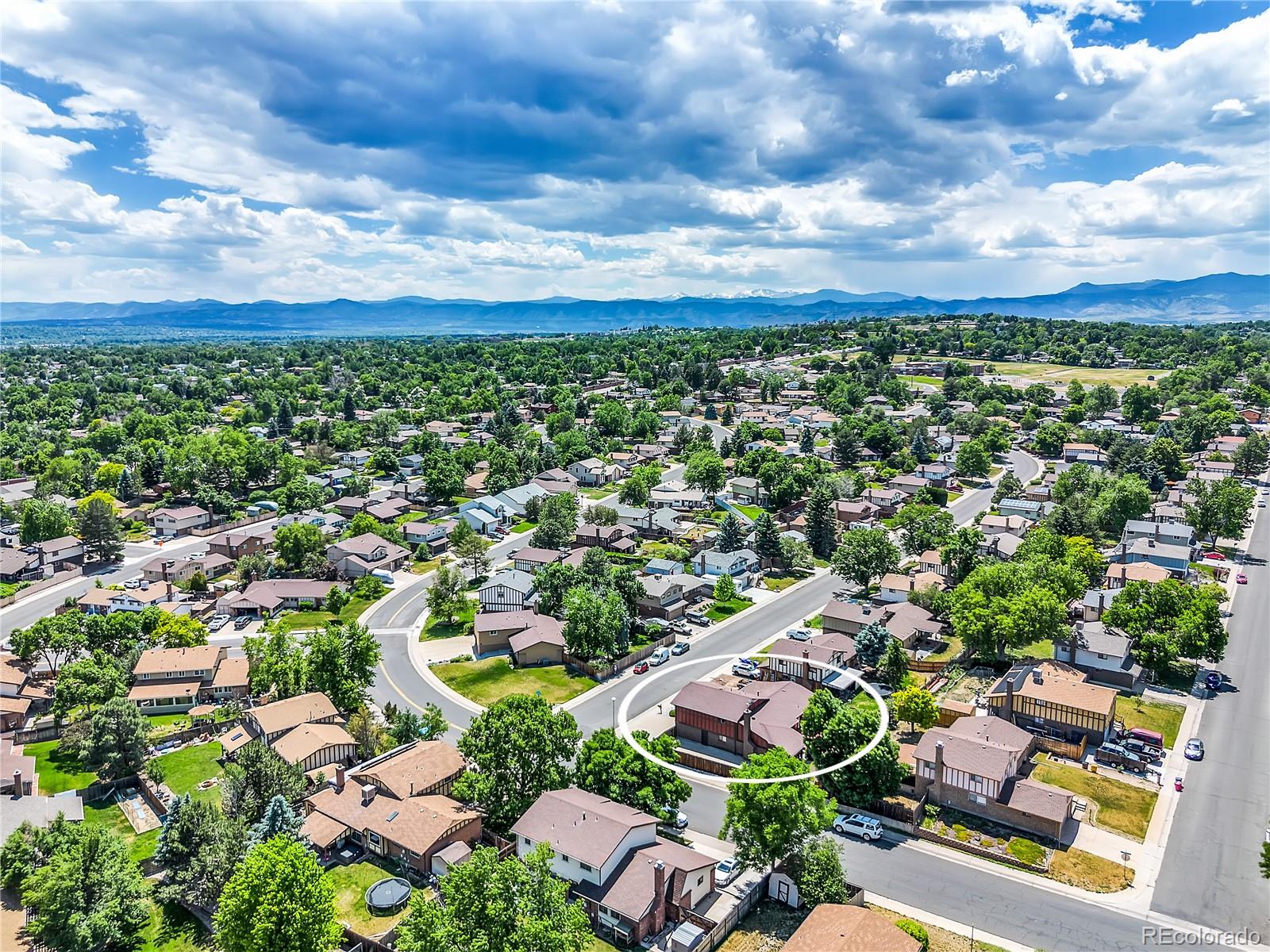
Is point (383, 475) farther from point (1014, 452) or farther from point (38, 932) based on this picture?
point (1014, 452)

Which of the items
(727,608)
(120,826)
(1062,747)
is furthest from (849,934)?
(727,608)

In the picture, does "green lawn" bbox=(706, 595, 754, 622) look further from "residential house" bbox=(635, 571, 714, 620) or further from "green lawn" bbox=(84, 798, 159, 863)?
"green lawn" bbox=(84, 798, 159, 863)

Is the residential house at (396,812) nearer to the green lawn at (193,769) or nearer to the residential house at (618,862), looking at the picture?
the residential house at (618,862)

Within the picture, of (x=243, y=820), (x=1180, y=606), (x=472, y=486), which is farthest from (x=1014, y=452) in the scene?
(x=243, y=820)

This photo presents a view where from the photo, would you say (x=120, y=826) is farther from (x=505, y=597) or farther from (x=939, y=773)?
(x=939, y=773)

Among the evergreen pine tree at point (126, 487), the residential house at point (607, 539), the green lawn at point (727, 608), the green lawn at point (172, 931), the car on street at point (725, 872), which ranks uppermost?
the evergreen pine tree at point (126, 487)

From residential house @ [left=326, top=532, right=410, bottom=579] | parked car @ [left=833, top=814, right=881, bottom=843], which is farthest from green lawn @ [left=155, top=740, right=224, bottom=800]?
parked car @ [left=833, top=814, right=881, bottom=843]

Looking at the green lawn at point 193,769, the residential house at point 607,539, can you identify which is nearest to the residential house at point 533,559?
the residential house at point 607,539
